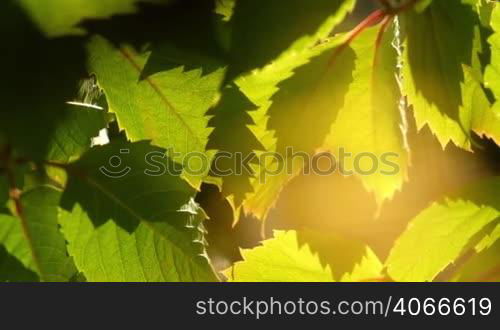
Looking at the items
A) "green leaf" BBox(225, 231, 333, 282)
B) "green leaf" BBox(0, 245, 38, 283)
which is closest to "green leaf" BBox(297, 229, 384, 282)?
"green leaf" BBox(225, 231, 333, 282)

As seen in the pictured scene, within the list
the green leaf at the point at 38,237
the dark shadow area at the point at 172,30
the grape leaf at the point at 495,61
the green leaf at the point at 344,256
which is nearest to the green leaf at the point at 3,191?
the green leaf at the point at 38,237

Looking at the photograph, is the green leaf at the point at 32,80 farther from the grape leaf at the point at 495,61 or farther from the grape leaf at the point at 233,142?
the grape leaf at the point at 495,61

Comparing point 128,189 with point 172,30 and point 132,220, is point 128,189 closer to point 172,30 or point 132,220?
point 132,220

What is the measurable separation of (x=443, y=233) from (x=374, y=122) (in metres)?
0.12

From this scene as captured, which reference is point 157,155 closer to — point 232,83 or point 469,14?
point 232,83

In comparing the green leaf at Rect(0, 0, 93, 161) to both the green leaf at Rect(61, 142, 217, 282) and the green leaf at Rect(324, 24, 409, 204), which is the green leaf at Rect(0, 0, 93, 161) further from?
the green leaf at Rect(324, 24, 409, 204)

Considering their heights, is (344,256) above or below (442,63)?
below

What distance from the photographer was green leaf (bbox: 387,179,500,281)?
620 millimetres

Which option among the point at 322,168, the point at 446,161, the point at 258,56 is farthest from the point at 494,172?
the point at 258,56

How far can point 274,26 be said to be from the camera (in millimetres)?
509

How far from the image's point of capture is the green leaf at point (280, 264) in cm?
62

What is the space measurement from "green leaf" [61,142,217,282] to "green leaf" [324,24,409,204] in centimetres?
15

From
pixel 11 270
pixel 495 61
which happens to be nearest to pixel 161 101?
pixel 11 270

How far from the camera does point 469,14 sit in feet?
1.80
